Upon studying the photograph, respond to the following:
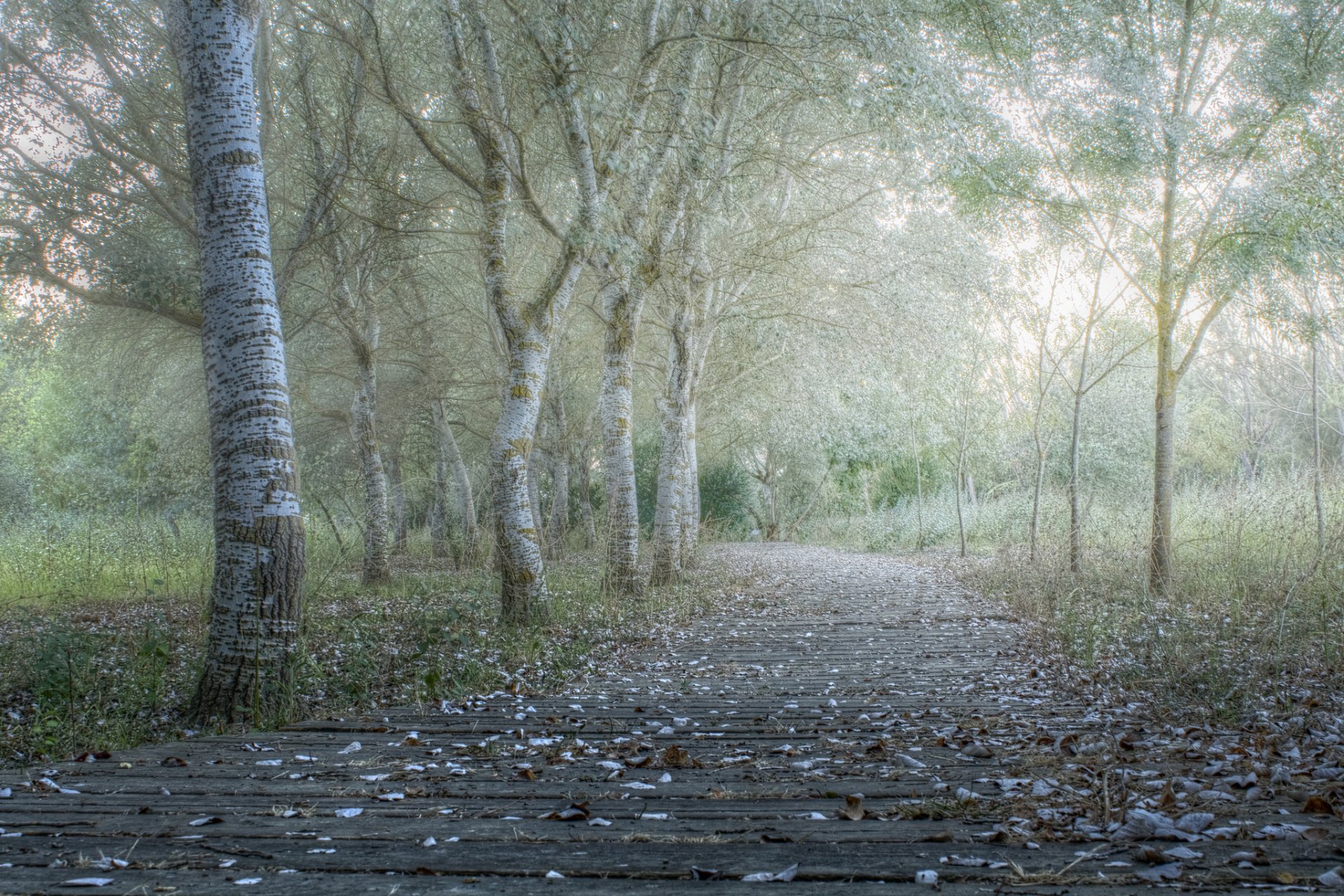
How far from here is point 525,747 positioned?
4.41 m

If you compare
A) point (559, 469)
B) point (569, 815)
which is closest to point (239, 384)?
point (569, 815)

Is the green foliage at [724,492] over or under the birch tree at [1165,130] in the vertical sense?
under

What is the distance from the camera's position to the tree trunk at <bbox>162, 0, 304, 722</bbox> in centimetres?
559

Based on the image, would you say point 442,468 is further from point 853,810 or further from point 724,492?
point 853,810

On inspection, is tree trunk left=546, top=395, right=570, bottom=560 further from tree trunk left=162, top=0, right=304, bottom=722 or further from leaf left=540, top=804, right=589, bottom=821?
leaf left=540, top=804, right=589, bottom=821

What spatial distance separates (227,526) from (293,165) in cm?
876

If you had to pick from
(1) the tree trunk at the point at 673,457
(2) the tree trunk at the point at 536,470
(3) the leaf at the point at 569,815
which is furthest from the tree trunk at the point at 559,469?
(3) the leaf at the point at 569,815

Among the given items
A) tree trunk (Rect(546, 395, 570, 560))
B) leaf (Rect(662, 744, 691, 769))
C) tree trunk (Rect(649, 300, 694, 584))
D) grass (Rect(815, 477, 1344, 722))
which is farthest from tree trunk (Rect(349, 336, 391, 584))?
leaf (Rect(662, 744, 691, 769))

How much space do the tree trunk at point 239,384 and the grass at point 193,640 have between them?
15.8 inches

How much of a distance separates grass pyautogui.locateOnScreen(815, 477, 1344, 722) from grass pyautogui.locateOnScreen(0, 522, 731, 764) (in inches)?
174

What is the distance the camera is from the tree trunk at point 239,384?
5586 millimetres

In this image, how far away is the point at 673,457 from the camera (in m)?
14.7

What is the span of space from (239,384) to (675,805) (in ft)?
14.1

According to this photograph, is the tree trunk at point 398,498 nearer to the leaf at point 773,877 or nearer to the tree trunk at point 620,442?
the tree trunk at point 620,442
